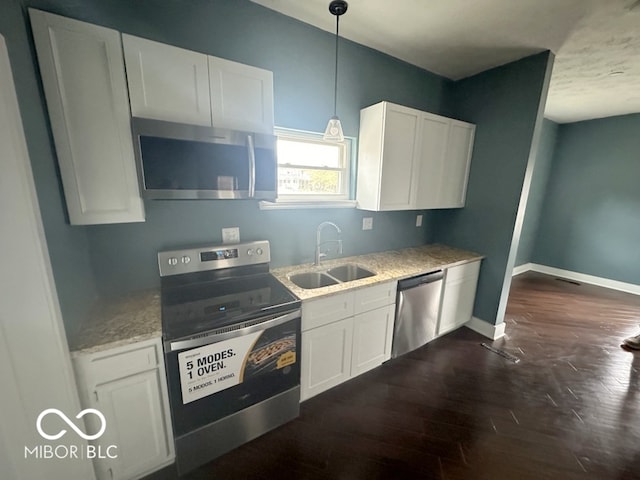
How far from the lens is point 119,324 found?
1.25 metres

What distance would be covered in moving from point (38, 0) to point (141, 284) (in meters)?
1.51

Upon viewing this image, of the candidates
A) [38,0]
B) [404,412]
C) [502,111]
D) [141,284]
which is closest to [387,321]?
[404,412]

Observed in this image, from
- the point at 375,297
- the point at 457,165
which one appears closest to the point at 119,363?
the point at 375,297

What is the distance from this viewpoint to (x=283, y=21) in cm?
183

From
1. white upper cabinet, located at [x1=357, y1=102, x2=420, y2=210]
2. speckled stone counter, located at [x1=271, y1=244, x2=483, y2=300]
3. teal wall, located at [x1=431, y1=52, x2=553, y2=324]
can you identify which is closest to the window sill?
white upper cabinet, located at [x1=357, y1=102, x2=420, y2=210]

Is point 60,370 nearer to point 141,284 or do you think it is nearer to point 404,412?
point 141,284

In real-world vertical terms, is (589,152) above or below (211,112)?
above

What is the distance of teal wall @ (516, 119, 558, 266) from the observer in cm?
436

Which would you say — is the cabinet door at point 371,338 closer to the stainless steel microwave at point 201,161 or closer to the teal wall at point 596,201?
the stainless steel microwave at point 201,161

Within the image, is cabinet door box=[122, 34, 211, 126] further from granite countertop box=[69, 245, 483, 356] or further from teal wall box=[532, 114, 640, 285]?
teal wall box=[532, 114, 640, 285]

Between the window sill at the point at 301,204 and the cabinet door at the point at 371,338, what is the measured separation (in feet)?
3.18

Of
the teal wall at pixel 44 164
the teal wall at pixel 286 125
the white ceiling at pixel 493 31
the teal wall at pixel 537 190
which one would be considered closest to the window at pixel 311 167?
Answer: the teal wall at pixel 286 125

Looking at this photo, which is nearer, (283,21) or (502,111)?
(283,21)

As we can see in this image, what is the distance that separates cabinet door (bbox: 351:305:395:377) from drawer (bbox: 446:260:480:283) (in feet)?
2.67
